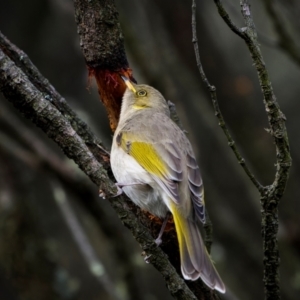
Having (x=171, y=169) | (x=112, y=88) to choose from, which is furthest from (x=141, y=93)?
(x=171, y=169)

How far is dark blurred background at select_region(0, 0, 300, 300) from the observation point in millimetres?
5820

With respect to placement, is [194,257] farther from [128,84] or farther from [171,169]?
[128,84]

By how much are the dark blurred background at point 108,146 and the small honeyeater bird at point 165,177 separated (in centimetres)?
46

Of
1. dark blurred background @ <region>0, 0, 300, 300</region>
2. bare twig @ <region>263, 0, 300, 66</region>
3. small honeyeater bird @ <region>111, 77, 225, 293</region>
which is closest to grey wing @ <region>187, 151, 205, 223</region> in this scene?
small honeyeater bird @ <region>111, 77, 225, 293</region>

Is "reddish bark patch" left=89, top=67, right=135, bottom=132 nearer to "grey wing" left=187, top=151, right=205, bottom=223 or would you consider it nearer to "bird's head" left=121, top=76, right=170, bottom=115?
"bird's head" left=121, top=76, right=170, bottom=115

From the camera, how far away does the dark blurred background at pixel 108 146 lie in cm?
582

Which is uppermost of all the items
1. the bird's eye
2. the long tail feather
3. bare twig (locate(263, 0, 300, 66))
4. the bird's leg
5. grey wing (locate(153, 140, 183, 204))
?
the bird's eye

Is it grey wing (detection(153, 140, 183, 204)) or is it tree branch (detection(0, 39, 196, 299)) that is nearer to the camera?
tree branch (detection(0, 39, 196, 299))

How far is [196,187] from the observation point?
3.91 m

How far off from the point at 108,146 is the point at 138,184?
2407mm

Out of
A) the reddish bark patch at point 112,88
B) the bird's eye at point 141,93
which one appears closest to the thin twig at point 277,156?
the reddish bark patch at point 112,88

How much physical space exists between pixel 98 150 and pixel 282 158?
1.21 metres

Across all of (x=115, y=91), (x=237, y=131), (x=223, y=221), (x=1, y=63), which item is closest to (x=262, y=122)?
(x=237, y=131)

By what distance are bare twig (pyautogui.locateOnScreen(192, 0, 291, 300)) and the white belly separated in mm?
804
